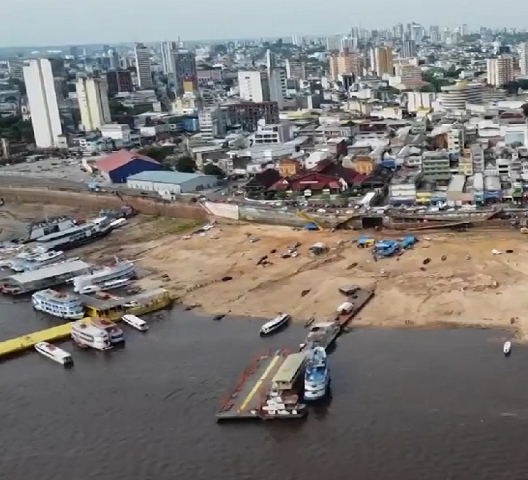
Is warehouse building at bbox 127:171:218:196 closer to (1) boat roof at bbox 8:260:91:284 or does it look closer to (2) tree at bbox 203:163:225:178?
(2) tree at bbox 203:163:225:178

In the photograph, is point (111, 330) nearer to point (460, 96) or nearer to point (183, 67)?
point (460, 96)

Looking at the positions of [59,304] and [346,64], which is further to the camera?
[346,64]

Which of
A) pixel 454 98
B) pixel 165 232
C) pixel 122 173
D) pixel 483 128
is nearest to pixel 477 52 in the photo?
pixel 454 98

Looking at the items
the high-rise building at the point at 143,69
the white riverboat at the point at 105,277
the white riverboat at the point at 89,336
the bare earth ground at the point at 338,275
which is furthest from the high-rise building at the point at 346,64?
the white riverboat at the point at 89,336

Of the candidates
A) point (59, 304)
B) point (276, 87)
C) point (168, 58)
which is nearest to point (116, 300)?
point (59, 304)

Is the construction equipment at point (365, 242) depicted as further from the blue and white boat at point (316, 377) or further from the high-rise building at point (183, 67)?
the high-rise building at point (183, 67)

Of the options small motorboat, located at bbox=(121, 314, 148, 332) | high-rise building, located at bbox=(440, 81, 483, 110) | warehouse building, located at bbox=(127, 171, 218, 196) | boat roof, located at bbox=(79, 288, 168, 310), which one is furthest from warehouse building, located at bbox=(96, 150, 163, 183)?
high-rise building, located at bbox=(440, 81, 483, 110)
